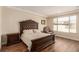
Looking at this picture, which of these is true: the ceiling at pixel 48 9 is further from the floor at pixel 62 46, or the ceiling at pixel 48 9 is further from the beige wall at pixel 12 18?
the floor at pixel 62 46

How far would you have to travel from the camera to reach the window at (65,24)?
4.33ft

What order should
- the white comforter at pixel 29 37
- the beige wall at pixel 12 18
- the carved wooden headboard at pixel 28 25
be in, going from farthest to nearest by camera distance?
the white comforter at pixel 29 37, the carved wooden headboard at pixel 28 25, the beige wall at pixel 12 18

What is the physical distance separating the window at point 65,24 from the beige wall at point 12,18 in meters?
0.48

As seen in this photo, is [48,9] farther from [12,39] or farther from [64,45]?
[12,39]

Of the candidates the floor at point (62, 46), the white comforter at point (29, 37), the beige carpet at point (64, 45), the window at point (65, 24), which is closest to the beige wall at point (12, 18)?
the white comforter at point (29, 37)

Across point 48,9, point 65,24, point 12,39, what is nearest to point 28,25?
point 12,39

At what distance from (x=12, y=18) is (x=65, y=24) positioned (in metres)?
1.16

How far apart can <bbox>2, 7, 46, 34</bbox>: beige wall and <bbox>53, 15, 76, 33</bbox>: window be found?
48 cm

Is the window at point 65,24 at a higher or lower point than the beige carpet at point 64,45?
higher

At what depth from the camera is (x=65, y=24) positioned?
4.60 ft

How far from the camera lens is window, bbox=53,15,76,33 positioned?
52.0 inches

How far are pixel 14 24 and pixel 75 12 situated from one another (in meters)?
1.28
